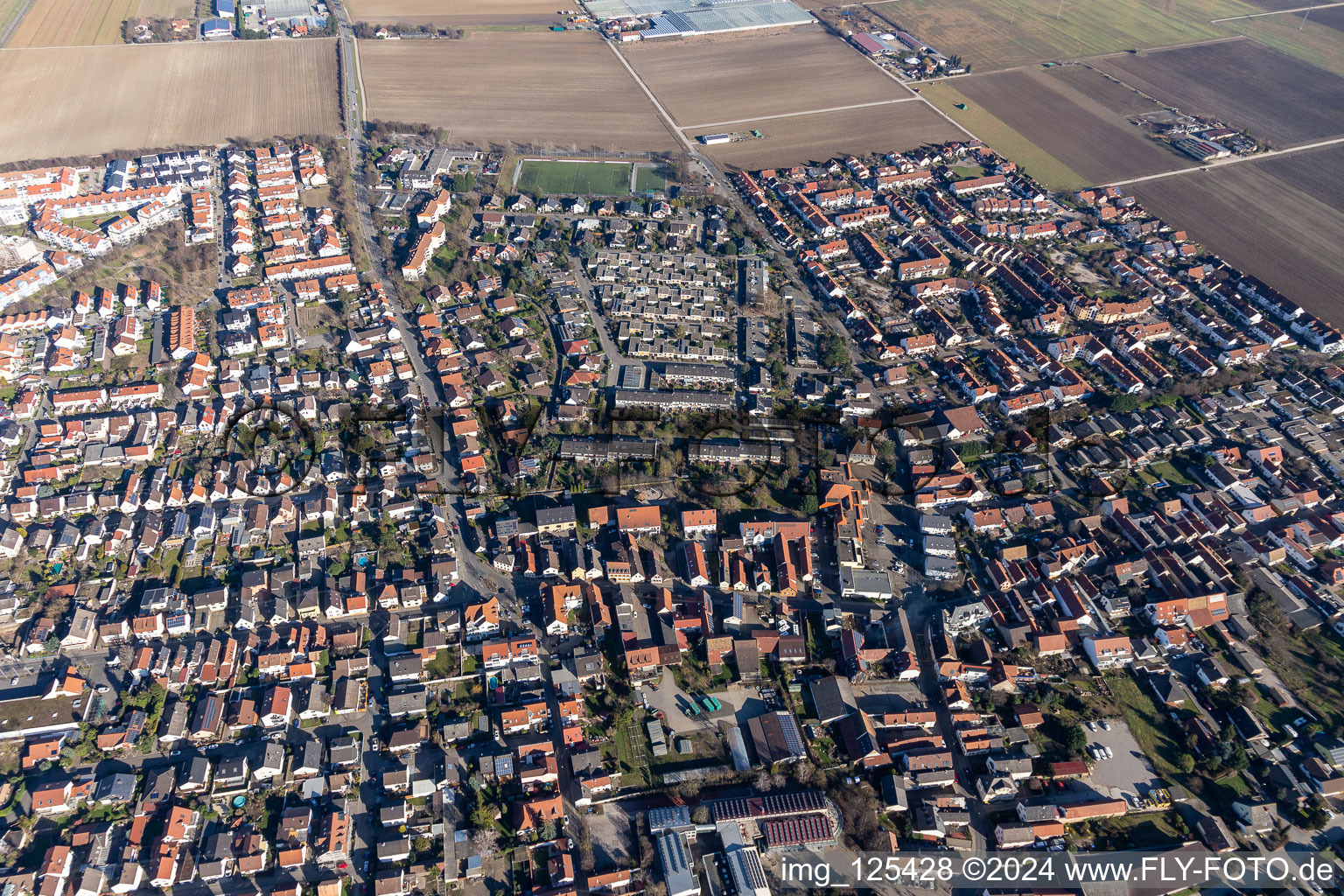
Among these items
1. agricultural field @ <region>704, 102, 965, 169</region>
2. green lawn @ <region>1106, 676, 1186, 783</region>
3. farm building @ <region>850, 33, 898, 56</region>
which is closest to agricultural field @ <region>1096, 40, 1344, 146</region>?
farm building @ <region>850, 33, 898, 56</region>

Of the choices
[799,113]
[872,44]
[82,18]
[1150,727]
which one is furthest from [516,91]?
Result: [1150,727]

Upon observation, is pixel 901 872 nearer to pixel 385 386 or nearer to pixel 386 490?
pixel 386 490

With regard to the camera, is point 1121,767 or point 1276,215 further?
point 1276,215

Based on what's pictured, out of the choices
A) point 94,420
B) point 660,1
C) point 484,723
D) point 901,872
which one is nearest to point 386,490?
point 484,723

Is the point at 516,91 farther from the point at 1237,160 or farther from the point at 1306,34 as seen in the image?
the point at 1306,34

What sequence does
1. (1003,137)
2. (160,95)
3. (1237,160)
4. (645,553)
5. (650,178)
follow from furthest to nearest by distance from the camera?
(160,95) → (1003,137) → (1237,160) → (650,178) → (645,553)
